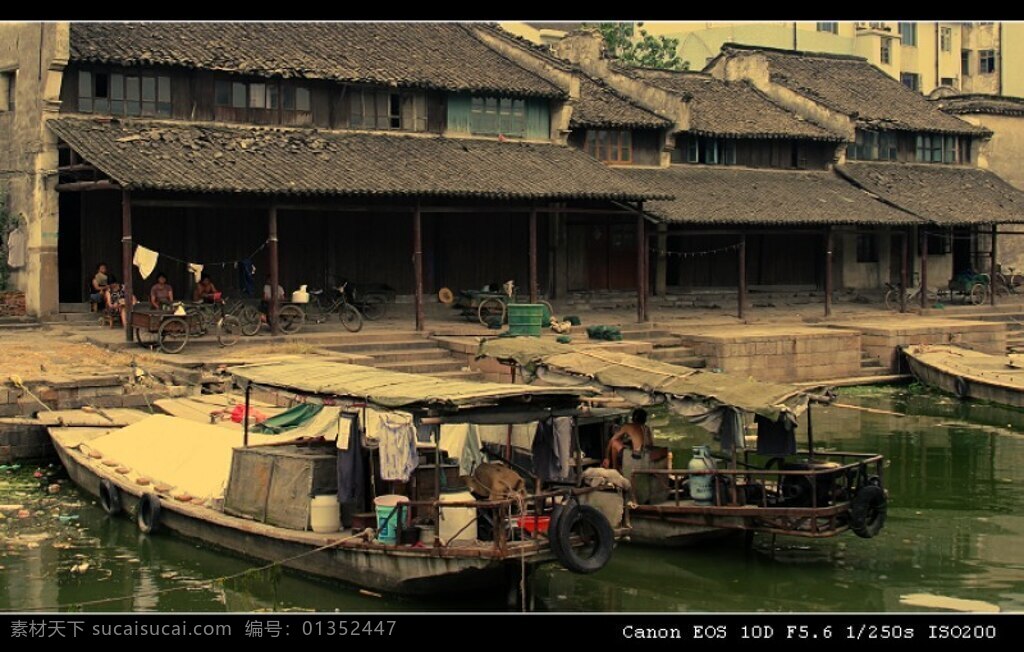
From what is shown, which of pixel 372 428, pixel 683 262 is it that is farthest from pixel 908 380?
pixel 372 428

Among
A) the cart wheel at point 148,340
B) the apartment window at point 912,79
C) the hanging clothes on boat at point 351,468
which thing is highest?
the apartment window at point 912,79

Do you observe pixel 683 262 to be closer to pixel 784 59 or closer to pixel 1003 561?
pixel 784 59

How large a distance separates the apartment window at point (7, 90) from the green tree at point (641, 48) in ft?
95.6

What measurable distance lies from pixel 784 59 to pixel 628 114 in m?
9.42

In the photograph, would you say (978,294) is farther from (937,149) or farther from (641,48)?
(641,48)

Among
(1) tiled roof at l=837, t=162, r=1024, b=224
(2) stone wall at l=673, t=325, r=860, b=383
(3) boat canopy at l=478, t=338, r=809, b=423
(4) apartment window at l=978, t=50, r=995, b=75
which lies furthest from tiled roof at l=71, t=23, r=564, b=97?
(4) apartment window at l=978, t=50, r=995, b=75

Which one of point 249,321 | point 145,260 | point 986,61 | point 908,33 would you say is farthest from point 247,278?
point 986,61

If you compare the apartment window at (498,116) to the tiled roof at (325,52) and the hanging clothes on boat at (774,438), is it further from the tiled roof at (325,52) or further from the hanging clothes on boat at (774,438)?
the hanging clothes on boat at (774,438)

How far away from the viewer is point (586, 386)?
17.5 m

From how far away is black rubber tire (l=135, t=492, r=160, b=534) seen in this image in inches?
664

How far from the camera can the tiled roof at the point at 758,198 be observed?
34.4 meters

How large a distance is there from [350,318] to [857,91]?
2148cm

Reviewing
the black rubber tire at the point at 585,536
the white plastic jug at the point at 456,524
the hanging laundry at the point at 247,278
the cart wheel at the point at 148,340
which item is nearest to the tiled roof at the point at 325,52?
the hanging laundry at the point at 247,278

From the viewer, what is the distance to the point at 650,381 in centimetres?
1688
